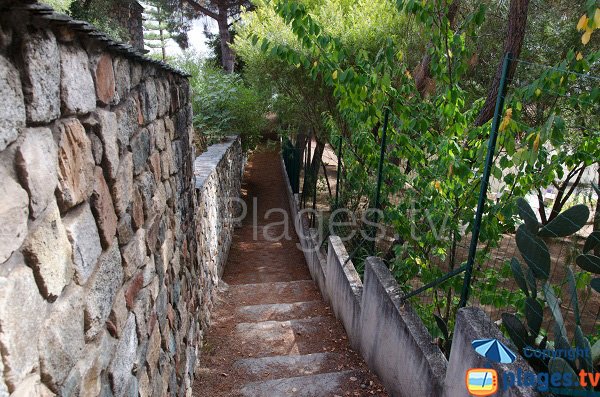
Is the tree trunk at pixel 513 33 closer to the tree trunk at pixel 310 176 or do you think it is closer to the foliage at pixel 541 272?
the foliage at pixel 541 272

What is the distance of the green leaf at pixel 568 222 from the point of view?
6.60ft

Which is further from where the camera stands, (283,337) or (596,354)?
(283,337)

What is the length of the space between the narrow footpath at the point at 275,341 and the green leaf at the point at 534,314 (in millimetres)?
1443

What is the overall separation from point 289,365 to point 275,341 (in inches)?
18.7

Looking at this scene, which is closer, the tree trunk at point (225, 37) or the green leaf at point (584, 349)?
the green leaf at point (584, 349)

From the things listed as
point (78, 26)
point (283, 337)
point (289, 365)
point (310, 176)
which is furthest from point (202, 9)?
point (78, 26)

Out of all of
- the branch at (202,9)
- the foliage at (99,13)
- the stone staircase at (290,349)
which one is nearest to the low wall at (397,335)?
the stone staircase at (290,349)

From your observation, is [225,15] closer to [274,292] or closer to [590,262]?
[274,292]

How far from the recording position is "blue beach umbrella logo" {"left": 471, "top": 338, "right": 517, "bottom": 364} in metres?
1.93

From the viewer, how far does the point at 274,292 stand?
546 centimetres

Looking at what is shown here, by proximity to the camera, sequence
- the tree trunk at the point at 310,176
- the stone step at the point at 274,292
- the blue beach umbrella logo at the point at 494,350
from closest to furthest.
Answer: the blue beach umbrella logo at the point at 494,350
the stone step at the point at 274,292
the tree trunk at the point at 310,176

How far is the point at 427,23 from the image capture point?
304 centimetres

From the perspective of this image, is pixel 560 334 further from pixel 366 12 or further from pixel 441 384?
pixel 366 12

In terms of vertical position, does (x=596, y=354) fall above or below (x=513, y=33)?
below
